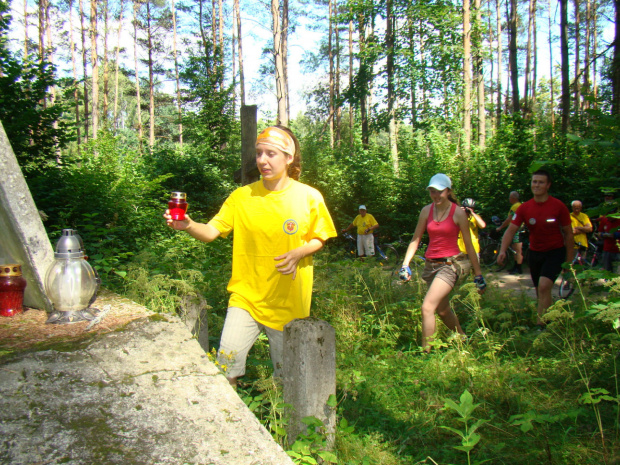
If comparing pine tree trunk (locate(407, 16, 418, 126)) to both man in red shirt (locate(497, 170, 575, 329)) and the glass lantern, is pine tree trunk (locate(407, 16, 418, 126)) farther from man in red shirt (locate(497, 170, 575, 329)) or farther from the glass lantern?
the glass lantern

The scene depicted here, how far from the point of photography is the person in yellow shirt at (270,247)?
111 inches

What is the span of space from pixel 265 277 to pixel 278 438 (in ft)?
3.03

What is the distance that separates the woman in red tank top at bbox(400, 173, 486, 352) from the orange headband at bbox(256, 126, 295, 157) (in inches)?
81.2

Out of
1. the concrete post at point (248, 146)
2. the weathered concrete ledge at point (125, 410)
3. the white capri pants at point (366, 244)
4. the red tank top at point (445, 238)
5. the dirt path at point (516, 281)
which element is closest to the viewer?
the weathered concrete ledge at point (125, 410)

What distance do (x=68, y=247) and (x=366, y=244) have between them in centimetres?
1227

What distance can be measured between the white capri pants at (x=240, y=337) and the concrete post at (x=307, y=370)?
1.11 feet

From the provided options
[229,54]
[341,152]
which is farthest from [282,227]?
[229,54]

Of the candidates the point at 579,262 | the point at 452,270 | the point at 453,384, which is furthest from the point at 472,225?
the point at 579,262

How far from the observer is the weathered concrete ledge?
40.6 inches

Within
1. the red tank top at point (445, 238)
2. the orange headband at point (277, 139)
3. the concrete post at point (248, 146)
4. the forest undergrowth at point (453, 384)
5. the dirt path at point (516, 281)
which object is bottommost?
the dirt path at point (516, 281)

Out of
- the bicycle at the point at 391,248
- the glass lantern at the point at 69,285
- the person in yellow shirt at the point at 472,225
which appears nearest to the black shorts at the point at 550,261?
the person in yellow shirt at the point at 472,225

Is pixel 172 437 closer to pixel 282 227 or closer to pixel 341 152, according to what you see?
pixel 282 227

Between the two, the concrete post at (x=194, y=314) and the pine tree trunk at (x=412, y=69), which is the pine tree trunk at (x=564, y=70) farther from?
the concrete post at (x=194, y=314)

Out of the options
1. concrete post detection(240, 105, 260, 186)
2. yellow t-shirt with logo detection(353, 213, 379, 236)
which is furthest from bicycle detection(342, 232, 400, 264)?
concrete post detection(240, 105, 260, 186)
